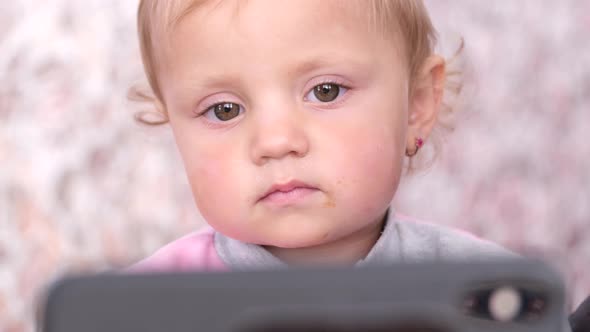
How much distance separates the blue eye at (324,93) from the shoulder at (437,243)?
257mm

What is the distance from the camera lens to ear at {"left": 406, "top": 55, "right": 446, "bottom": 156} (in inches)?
38.5

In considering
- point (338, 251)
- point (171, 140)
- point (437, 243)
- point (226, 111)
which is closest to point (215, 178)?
point (226, 111)

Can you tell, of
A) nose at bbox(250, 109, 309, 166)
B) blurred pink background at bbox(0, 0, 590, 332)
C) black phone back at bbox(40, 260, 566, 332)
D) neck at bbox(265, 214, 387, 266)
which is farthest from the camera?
blurred pink background at bbox(0, 0, 590, 332)

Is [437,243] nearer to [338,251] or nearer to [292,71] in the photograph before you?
[338,251]

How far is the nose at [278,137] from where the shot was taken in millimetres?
770

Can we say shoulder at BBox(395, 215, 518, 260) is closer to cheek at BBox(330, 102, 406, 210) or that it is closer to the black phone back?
cheek at BBox(330, 102, 406, 210)

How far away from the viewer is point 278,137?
77cm

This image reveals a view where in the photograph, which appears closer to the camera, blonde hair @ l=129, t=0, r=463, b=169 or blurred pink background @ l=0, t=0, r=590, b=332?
blonde hair @ l=129, t=0, r=463, b=169

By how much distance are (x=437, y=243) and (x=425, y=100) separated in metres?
0.17

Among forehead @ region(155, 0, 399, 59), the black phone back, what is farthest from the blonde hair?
the black phone back

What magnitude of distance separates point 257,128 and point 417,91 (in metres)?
0.26

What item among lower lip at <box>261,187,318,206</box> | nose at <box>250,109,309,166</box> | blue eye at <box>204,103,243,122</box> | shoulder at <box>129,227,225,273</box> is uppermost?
blue eye at <box>204,103,243,122</box>

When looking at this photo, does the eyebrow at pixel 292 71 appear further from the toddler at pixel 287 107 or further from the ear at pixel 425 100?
the ear at pixel 425 100

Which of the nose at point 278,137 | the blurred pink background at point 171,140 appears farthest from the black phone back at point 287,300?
the blurred pink background at point 171,140
